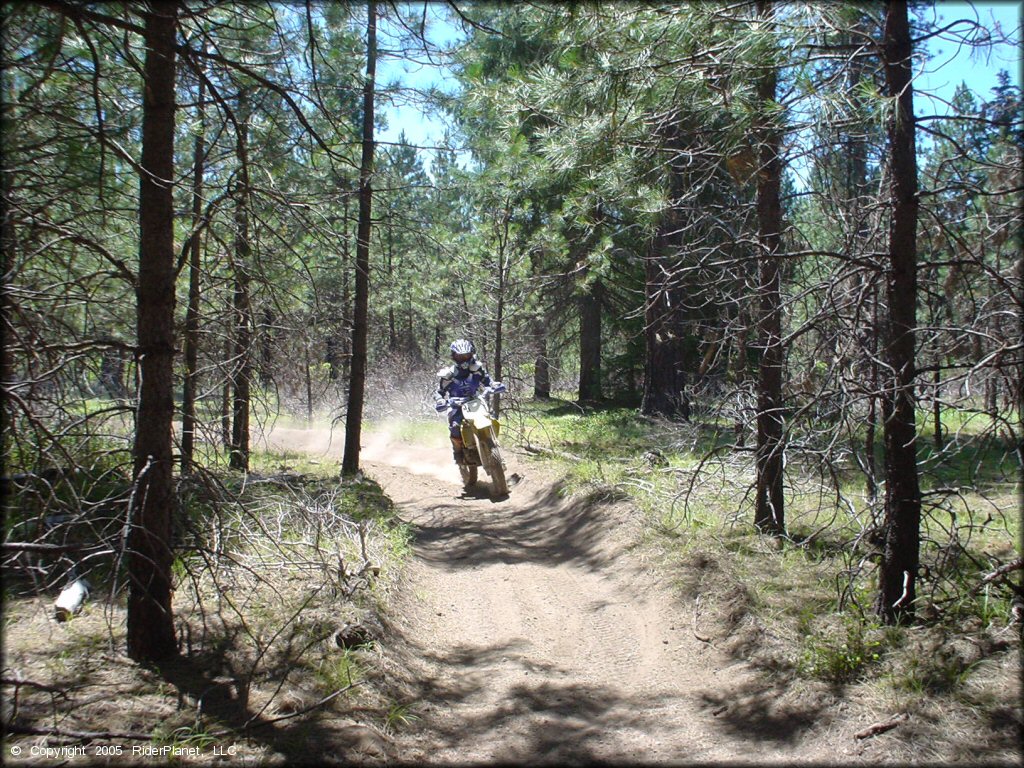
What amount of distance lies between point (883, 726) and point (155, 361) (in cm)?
446

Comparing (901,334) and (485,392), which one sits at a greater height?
(901,334)

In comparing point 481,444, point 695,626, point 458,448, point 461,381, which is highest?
point 461,381

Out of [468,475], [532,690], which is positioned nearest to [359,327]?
[468,475]

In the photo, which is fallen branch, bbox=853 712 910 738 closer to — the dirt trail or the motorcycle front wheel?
the dirt trail

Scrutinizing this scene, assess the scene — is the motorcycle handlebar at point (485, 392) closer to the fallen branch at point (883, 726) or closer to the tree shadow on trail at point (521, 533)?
the tree shadow on trail at point (521, 533)

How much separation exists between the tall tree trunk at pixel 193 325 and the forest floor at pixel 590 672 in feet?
6.66

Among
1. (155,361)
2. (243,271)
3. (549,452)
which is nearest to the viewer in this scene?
(155,361)

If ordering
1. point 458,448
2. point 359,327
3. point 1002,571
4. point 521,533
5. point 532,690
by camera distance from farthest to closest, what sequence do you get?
point 458,448 < point 359,327 < point 521,533 < point 532,690 < point 1002,571

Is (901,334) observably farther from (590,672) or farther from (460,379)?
(460,379)

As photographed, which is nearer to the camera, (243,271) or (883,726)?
(883,726)

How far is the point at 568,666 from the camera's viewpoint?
5430 millimetres

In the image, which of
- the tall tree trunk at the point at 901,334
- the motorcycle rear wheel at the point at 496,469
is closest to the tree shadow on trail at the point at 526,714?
the tall tree trunk at the point at 901,334

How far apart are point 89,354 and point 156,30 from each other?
1.88 meters

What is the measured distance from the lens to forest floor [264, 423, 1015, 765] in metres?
4.07
